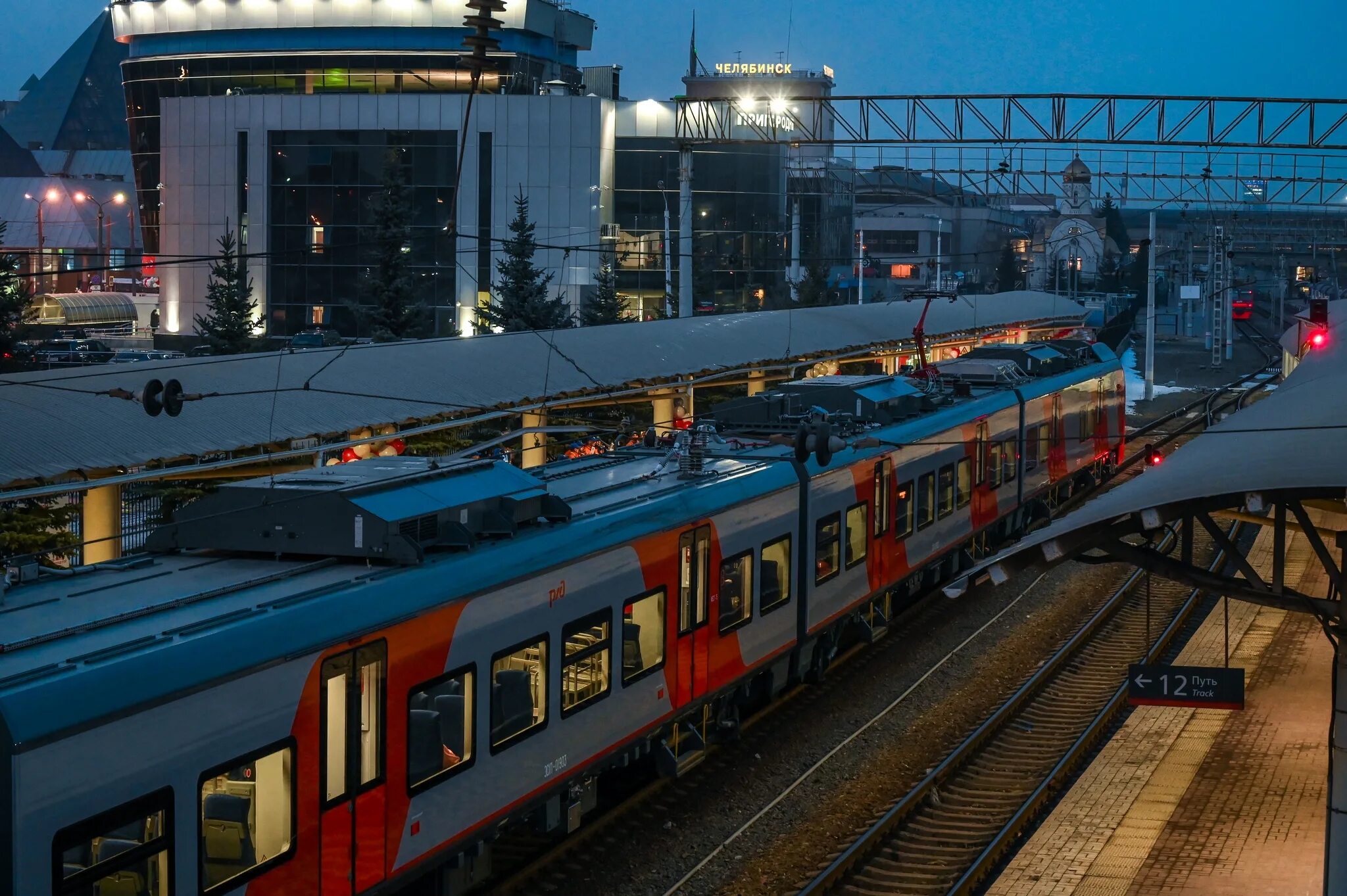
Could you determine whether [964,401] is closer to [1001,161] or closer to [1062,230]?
[1001,161]

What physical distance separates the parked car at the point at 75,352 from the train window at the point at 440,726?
3656cm

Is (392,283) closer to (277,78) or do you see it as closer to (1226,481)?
(277,78)

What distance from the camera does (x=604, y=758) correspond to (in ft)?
39.3

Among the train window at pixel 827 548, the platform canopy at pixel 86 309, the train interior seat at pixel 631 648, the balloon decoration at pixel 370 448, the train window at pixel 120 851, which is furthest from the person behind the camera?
the platform canopy at pixel 86 309

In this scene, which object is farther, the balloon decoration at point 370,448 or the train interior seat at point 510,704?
the balloon decoration at point 370,448

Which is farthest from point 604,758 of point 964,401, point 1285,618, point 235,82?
point 235,82

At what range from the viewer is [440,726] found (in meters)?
9.81

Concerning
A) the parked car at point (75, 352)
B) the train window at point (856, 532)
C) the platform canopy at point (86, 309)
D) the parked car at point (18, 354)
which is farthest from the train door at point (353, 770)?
the platform canopy at point (86, 309)

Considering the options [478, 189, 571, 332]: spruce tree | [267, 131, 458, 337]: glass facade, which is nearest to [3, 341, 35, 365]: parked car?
[478, 189, 571, 332]: spruce tree

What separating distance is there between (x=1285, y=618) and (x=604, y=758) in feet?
46.1

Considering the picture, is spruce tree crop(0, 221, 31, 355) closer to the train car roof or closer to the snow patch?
the train car roof

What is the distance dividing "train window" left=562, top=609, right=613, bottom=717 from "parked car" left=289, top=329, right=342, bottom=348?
33669mm

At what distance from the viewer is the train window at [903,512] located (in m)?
18.8

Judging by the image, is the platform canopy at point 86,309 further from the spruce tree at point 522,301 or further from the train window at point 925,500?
the train window at point 925,500
